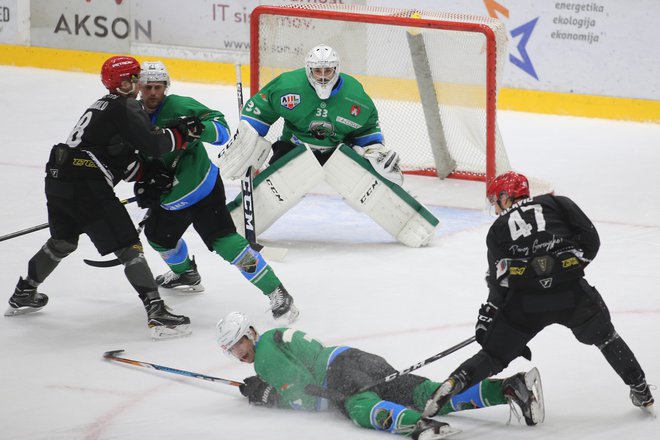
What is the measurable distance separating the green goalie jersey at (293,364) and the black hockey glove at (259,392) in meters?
0.04

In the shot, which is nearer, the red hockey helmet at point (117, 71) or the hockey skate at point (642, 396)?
the hockey skate at point (642, 396)

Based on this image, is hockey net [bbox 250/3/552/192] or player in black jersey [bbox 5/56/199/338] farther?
hockey net [bbox 250/3/552/192]

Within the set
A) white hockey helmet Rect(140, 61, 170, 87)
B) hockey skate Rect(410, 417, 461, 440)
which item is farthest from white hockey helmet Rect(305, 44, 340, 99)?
hockey skate Rect(410, 417, 461, 440)

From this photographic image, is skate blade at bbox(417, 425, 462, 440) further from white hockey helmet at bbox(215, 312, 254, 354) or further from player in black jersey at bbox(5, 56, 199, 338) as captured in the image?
player in black jersey at bbox(5, 56, 199, 338)

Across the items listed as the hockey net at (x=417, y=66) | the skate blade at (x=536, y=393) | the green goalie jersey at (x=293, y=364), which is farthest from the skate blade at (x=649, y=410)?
the hockey net at (x=417, y=66)

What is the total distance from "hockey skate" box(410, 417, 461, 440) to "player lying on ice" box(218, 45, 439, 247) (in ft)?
8.02

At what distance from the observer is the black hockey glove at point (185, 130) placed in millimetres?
4453

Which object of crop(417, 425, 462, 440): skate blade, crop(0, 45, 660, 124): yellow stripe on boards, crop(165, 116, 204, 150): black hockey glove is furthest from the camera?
crop(0, 45, 660, 124): yellow stripe on boards

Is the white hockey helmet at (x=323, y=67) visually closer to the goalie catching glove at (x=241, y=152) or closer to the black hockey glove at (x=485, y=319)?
the goalie catching glove at (x=241, y=152)

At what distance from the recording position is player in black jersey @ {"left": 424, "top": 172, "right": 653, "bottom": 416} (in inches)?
133

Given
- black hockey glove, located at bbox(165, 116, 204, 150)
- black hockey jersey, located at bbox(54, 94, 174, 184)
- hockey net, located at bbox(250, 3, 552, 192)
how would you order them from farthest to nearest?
hockey net, located at bbox(250, 3, 552, 192), black hockey glove, located at bbox(165, 116, 204, 150), black hockey jersey, located at bbox(54, 94, 174, 184)

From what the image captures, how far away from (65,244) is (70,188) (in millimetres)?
274

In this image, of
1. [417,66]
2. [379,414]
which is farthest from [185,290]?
[417,66]

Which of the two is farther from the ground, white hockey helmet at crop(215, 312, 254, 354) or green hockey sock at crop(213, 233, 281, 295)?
white hockey helmet at crop(215, 312, 254, 354)
